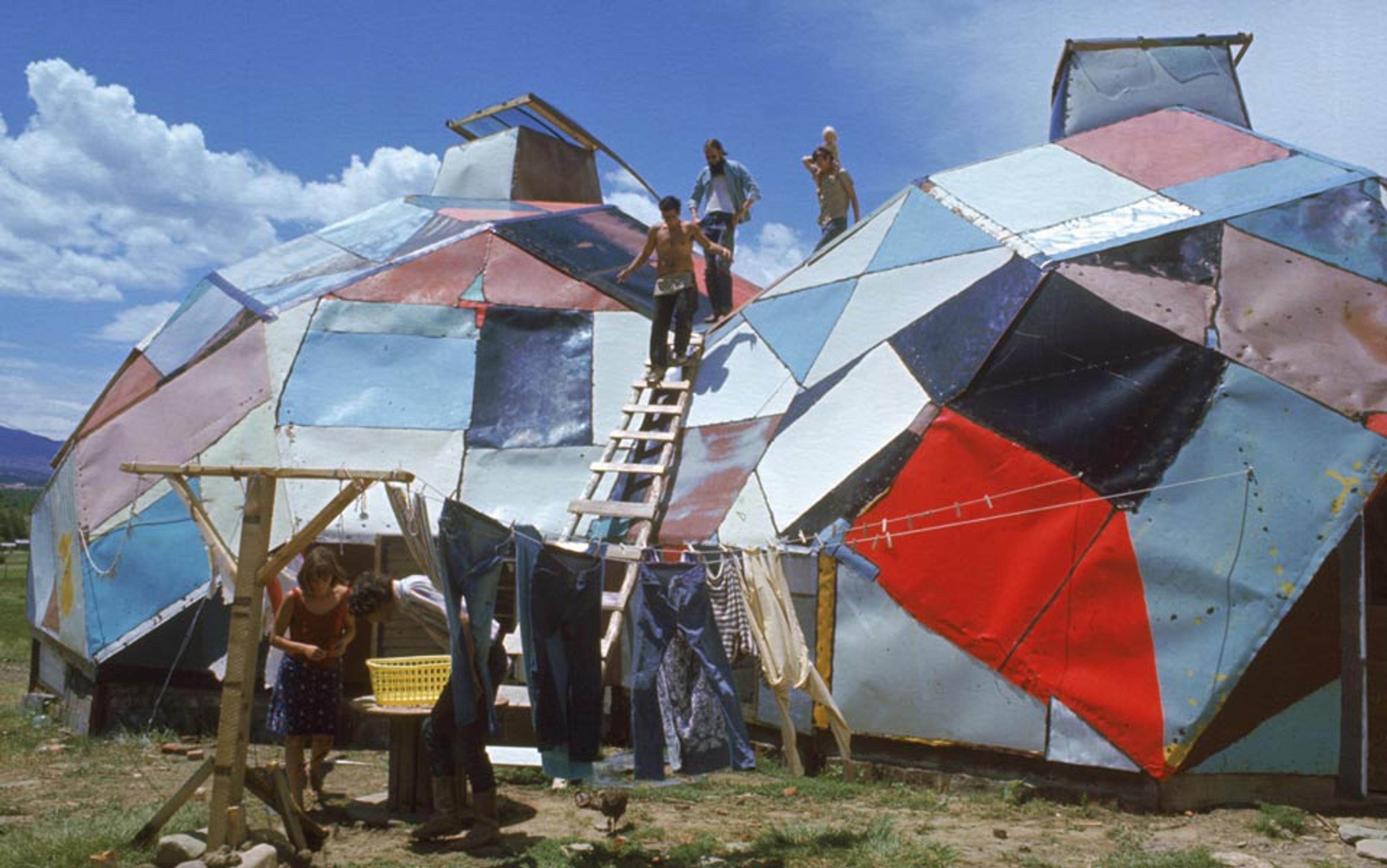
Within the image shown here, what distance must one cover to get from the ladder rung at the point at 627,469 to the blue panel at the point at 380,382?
1875 mm

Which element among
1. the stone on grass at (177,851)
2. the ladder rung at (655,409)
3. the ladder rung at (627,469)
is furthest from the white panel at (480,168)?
the stone on grass at (177,851)

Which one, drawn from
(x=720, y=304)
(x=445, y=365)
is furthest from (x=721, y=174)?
(x=445, y=365)

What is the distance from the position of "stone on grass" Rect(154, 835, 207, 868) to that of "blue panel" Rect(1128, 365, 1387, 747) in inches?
214

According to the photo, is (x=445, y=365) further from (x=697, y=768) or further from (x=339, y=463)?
(x=697, y=768)

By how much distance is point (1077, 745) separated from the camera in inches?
276

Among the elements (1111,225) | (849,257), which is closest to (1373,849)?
(1111,225)

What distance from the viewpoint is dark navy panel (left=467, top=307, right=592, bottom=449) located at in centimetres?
1026

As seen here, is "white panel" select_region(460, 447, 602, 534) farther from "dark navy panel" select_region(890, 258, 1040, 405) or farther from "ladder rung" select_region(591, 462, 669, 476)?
"dark navy panel" select_region(890, 258, 1040, 405)

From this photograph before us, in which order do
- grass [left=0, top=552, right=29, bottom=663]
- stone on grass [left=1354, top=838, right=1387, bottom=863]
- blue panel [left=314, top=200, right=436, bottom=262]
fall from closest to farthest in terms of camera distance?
1. stone on grass [left=1354, top=838, right=1387, bottom=863]
2. blue panel [left=314, top=200, right=436, bottom=262]
3. grass [left=0, top=552, right=29, bottom=663]

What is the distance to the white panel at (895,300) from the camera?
9.04 meters

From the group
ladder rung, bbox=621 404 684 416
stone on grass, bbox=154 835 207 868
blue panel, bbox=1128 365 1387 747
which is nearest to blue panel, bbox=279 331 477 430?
ladder rung, bbox=621 404 684 416

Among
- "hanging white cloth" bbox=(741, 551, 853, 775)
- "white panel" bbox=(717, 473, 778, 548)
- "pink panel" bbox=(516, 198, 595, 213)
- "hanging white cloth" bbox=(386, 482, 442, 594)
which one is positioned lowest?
"hanging white cloth" bbox=(741, 551, 853, 775)

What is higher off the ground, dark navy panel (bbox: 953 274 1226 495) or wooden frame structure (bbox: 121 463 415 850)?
dark navy panel (bbox: 953 274 1226 495)

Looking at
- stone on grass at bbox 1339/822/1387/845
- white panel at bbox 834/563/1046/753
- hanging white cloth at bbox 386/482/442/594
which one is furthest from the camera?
white panel at bbox 834/563/1046/753
